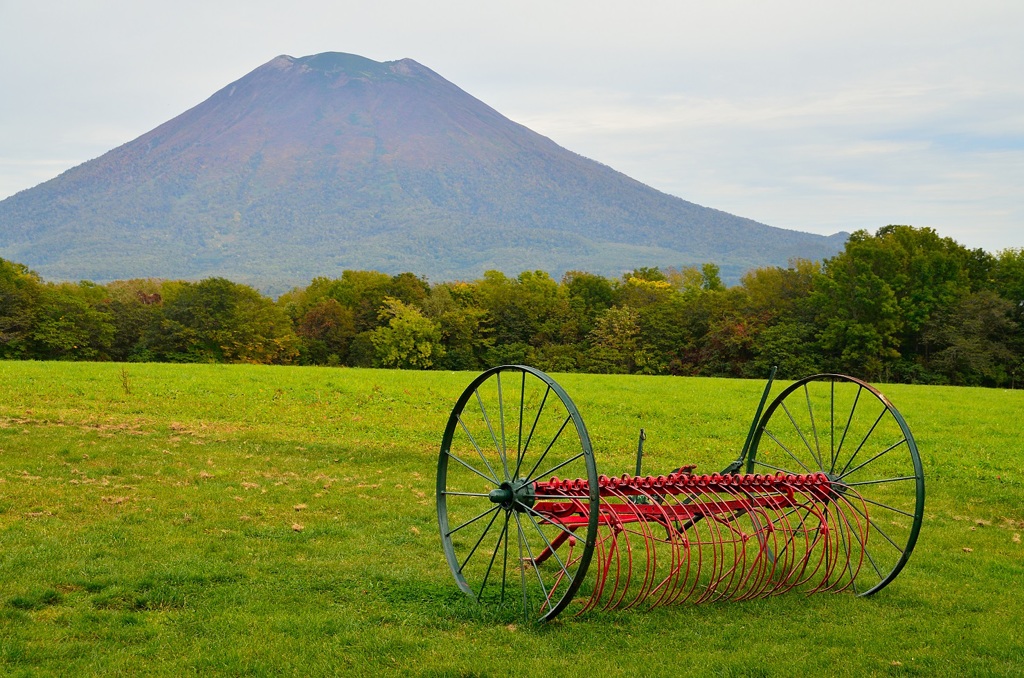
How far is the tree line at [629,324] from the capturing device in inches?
1986

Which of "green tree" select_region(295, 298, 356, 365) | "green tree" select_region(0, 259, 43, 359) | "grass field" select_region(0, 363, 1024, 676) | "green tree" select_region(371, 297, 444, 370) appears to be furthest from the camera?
"green tree" select_region(295, 298, 356, 365)

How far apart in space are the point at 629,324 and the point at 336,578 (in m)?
54.1

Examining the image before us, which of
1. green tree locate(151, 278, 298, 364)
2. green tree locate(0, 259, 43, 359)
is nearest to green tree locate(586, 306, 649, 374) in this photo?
green tree locate(151, 278, 298, 364)

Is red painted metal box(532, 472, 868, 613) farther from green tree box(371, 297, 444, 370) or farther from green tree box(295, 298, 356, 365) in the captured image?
green tree box(295, 298, 356, 365)

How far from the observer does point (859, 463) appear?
16.7 metres

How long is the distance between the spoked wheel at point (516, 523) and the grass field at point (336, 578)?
0.35 m

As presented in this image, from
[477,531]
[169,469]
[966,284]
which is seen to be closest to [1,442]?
[169,469]

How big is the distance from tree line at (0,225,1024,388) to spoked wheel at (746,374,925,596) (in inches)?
1005

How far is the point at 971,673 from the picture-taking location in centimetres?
630

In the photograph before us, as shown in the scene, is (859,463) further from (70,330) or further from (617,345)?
(70,330)

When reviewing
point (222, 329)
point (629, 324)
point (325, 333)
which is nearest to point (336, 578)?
point (222, 329)

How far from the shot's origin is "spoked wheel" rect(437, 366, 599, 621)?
6.79m

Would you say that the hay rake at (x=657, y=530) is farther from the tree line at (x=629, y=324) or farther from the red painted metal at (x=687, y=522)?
the tree line at (x=629, y=324)

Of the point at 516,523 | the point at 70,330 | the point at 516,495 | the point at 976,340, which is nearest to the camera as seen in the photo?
the point at 516,495
